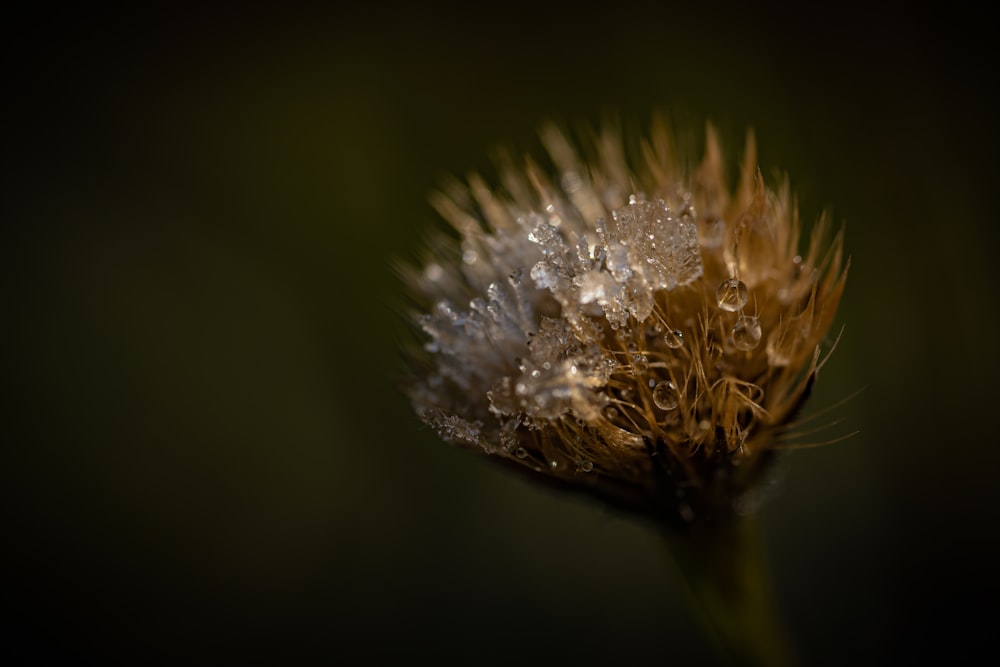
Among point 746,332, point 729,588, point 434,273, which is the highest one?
point 434,273

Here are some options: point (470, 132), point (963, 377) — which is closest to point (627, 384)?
point (963, 377)

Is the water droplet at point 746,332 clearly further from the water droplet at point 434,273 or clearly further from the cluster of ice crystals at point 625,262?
the water droplet at point 434,273

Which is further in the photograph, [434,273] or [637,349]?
[434,273]

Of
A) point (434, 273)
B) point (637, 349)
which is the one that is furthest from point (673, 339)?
point (434, 273)

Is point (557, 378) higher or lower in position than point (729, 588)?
higher

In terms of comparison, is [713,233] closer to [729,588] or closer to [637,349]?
[637,349]

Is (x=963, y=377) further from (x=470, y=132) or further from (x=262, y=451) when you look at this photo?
(x=262, y=451)

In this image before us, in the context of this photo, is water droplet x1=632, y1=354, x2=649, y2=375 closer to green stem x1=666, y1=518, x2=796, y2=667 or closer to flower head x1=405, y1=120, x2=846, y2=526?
flower head x1=405, y1=120, x2=846, y2=526
